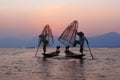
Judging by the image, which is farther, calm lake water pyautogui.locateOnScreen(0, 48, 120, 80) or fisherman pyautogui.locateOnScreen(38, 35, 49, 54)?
fisherman pyautogui.locateOnScreen(38, 35, 49, 54)

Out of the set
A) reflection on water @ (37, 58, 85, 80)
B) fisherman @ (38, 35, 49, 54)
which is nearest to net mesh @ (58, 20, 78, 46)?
fisherman @ (38, 35, 49, 54)

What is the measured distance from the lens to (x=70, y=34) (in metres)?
60.8

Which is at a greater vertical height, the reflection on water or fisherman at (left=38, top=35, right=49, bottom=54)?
fisherman at (left=38, top=35, right=49, bottom=54)

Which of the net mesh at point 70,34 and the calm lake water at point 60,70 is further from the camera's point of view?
the net mesh at point 70,34

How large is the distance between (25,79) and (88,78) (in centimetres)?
462

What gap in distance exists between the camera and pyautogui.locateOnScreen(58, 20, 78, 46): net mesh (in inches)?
2332

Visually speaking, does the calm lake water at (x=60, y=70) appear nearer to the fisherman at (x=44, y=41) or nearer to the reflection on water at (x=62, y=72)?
the reflection on water at (x=62, y=72)

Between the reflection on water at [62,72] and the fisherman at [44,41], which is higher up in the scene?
the fisherman at [44,41]

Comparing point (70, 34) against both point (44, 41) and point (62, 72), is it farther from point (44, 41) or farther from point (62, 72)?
point (62, 72)

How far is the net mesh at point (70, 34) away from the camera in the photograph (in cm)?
5923

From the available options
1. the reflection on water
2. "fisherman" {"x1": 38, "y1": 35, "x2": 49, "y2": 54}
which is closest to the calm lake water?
the reflection on water

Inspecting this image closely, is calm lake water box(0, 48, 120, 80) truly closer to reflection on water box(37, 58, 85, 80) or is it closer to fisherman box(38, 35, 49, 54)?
reflection on water box(37, 58, 85, 80)

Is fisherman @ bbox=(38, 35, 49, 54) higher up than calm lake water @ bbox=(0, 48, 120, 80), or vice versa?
fisherman @ bbox=(38, 35, 49, 54)

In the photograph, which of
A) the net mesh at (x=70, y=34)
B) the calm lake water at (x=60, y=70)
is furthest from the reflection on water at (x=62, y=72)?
the net mesh at (x=70, y=34)
